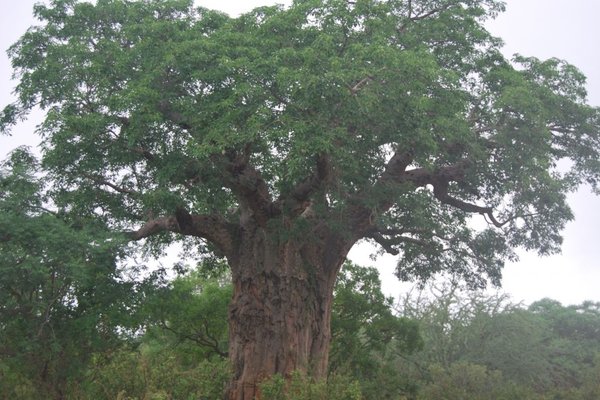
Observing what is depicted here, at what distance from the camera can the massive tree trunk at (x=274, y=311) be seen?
13.0 metres

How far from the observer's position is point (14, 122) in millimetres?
13086

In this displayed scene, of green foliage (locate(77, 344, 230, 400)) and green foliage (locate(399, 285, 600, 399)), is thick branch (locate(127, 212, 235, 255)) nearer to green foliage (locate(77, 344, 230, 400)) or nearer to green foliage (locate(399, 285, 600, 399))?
green foliage (locate(77, 344, 230, 400))

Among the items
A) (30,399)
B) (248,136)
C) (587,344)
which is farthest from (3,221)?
(587,344)

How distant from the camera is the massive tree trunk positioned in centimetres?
1302

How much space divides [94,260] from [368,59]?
210 inches

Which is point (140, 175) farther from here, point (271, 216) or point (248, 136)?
point (248, 136)

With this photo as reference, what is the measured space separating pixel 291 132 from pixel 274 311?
4.03 metres

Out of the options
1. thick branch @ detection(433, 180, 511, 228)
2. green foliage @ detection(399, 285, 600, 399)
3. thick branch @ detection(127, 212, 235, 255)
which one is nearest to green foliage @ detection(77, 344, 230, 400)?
thick branch @ detection(127, 212, 235, 255)

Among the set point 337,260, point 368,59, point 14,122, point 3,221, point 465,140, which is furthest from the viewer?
point 337,260

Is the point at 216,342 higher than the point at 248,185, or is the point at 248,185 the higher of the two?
A: the point at 248,185

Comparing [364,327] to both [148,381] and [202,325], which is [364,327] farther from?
[148,381]

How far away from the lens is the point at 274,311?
13.3m

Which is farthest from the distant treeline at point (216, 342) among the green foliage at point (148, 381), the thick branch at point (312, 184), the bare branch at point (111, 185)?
the thick branch at point (312, 184)

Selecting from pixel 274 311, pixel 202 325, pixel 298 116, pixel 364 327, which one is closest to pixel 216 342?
pixel 202 325
